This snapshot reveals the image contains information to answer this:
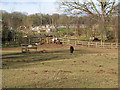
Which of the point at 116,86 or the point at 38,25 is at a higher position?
the point at 38,25

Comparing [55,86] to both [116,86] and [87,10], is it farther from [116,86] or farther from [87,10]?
[87,10]

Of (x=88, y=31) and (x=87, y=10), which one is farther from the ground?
(x=87, y=10)

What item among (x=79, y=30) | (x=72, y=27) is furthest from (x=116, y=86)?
(x=72, y=27)

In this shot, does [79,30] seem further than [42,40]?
Yes

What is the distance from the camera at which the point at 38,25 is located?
6688cm

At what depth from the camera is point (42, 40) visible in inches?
1709

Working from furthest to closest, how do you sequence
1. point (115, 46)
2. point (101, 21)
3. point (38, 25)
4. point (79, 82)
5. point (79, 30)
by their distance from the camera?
point (38, 25) → point (79, 30) → point (101, 21) → point (115, 46) → point (79, 82)

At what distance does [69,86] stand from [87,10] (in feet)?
116

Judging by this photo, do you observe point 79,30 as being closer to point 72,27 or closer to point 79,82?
point 72,27

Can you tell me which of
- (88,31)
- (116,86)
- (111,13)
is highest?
(111,13)

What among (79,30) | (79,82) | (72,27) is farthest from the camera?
(72,27)

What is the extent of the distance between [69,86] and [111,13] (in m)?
35.3

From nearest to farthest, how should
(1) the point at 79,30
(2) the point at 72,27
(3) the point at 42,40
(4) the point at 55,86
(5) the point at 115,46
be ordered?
(4) the point at 55,86 < (5) the point at 115,46 < (3) the point at 42,40 < (1) the point at 79,30 < (2) the point at 72,27

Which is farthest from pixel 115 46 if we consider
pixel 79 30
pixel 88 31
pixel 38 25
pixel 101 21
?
pixel 38 25
